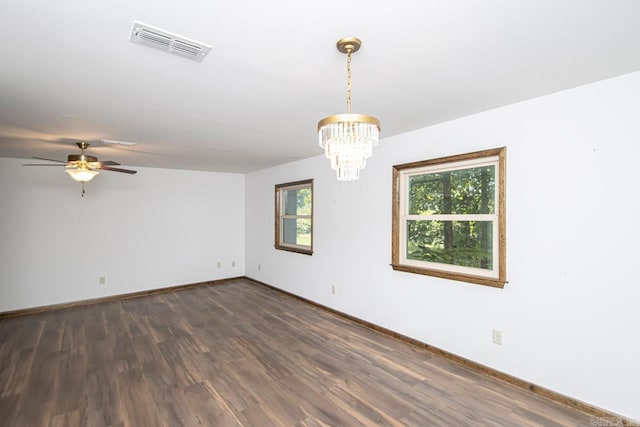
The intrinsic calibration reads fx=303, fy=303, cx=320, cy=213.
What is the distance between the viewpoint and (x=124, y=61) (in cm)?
185

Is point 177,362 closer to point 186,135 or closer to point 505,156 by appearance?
point 186,135

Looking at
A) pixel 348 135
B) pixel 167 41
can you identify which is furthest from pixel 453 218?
pixel 167 41

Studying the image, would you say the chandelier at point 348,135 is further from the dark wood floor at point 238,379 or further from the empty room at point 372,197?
the dark wood floor at point 238,379

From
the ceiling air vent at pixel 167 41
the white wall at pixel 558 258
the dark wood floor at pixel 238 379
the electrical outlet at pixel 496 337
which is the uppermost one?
the ceiling air vent at pixel 167 41

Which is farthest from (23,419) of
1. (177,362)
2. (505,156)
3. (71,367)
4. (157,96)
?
(505,156)

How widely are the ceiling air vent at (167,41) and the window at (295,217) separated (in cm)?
331

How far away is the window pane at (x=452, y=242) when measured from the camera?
9.46ft

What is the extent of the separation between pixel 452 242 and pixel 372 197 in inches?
45.0

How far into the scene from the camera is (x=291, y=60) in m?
1.84

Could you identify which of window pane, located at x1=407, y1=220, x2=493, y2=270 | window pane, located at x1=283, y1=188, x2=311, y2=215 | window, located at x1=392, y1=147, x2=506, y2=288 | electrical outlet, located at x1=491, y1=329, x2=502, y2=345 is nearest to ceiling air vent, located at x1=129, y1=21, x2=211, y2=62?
window, located at x1=392, y1=147, x2=506, y2=288

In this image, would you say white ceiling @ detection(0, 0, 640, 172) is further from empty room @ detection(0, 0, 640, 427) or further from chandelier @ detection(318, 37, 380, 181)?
chandelier @ detection(318, 37, 380, 181)

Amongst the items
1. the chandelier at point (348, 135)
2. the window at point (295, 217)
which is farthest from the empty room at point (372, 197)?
the window at point (295, 217)

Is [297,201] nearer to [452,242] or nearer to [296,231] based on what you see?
[296,231]

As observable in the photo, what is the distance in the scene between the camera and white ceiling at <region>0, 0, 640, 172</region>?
140 centimetres
